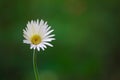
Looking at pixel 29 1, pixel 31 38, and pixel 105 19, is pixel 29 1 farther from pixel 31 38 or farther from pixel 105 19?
pixel 31 38

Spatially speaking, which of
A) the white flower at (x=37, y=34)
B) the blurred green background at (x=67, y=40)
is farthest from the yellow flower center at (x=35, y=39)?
the blurred green background at (x=67, y=40)

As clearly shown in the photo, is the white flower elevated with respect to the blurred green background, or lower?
lower

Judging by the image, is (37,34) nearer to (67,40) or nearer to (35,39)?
(35,39)

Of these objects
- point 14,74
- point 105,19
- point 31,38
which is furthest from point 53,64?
point 31,38

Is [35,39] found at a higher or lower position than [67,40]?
lower

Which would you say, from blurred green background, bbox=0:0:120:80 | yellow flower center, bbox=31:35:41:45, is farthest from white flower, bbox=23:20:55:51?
blurred green background, bbox=0:0:120:80

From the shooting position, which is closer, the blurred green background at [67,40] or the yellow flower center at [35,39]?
the yellow flower center at [35,39]

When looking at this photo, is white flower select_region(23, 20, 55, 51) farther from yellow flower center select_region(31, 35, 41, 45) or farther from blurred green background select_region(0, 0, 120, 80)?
blurred green background select_region(0, 0, 120, 80)

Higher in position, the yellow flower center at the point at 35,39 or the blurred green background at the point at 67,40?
the blurred green background at the point at 67,40

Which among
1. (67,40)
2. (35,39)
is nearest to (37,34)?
(35,39)

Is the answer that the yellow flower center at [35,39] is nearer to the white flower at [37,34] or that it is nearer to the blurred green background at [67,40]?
the white flower at [37,34]
